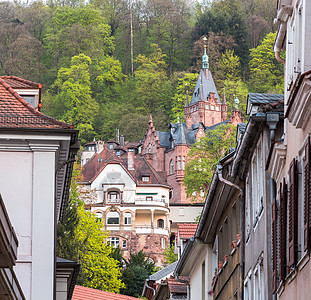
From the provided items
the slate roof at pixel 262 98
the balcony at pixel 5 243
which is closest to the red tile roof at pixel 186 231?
the slate roof at pixel 262 98

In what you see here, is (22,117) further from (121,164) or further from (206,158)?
(121,164)

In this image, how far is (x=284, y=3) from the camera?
1309cm

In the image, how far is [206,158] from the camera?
100 m

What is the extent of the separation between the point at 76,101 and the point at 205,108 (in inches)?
1119

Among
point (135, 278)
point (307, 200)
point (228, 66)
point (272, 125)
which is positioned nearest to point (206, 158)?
point (135, 278)

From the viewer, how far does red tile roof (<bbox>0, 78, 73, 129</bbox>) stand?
18.1m

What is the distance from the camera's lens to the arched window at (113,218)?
130 meters

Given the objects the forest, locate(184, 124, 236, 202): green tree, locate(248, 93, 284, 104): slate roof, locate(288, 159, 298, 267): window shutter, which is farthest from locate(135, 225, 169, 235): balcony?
locate(288, 159, 298, 267): window shutter

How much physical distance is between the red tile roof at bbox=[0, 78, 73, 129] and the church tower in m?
130

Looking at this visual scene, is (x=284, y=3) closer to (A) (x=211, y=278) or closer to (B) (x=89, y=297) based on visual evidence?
(A) (x=211, y=278)

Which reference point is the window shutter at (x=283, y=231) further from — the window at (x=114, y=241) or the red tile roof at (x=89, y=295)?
the window at (x=114, y=241)

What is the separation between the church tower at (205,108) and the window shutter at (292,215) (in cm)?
13615

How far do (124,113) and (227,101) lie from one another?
946 inches

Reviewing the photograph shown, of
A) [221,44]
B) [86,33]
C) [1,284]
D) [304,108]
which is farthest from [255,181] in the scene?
[86,33]
